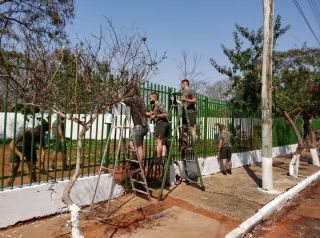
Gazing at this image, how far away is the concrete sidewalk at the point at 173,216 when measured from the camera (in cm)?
520

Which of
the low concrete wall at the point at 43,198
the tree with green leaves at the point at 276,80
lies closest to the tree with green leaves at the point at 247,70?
the tree with green leaves at the point at 276,80

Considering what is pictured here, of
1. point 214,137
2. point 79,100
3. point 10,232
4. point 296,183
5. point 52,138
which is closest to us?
point 79,100

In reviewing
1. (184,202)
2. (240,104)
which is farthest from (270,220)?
(240,104)

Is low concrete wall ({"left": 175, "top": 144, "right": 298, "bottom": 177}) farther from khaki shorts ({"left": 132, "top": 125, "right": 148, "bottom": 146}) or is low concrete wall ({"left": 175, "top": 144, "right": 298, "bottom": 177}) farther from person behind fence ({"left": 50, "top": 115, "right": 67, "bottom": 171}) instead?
person behind fence ({"left": 50, "top": 115, "right": 67, "bottom": 171})

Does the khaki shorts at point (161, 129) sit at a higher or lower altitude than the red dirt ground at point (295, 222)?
higher

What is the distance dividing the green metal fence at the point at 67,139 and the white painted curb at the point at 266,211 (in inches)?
105

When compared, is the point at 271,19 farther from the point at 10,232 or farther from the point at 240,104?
the point at 10,232

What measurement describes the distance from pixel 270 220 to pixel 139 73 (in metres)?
3.98

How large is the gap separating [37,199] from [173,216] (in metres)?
2.35

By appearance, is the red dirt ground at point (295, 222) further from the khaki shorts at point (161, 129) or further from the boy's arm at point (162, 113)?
the boy's arm at point (162, 113)

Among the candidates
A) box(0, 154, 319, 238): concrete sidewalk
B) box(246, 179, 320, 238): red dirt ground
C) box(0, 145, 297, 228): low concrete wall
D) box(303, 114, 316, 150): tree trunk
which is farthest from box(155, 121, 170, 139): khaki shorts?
box(303, 114, 316, 150): tree trunk

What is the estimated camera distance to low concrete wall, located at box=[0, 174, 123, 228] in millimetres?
5059

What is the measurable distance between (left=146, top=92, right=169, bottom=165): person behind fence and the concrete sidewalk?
2.92ft

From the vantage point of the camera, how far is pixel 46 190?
5598 millimetres
